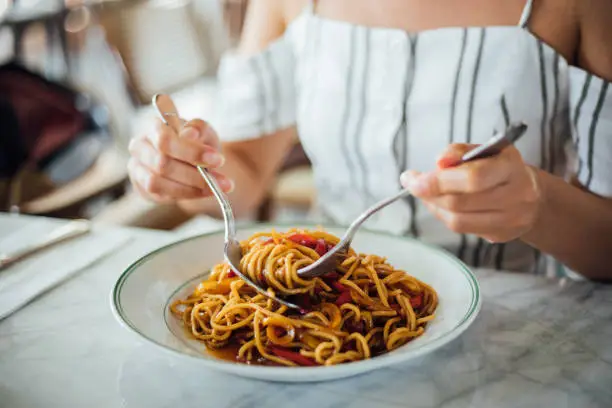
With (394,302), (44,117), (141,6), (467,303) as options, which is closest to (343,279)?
(394,302)

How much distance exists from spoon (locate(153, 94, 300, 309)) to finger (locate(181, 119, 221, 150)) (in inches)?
1.0

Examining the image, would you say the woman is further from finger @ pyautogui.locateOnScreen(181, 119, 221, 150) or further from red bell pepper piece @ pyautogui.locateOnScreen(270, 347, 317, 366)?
red bell pepper piece @ pyautogui.locateOnScreen(270, 347, 317, 366)

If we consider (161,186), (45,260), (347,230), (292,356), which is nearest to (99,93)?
(45,260)

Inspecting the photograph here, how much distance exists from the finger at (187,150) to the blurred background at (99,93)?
16.9 inches

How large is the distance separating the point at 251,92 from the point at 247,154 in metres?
0.18

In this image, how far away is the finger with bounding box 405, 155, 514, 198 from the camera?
78 centimetres

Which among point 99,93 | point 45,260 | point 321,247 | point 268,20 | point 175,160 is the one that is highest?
point 268,20

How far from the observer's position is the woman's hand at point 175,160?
1056 mm

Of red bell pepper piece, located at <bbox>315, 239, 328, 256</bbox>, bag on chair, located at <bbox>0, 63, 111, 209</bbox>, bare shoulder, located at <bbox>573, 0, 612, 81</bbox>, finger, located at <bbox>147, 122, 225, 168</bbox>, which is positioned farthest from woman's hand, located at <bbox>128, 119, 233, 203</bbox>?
bag on chair, located at <bbox>0, 63, 111, 209</bbox>

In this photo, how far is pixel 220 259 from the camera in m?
1.11

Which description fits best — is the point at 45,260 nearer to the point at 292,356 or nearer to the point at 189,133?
the point at 189,133

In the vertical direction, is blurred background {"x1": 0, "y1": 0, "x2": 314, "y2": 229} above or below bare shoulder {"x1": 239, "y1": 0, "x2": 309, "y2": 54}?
below

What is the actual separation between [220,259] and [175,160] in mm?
197

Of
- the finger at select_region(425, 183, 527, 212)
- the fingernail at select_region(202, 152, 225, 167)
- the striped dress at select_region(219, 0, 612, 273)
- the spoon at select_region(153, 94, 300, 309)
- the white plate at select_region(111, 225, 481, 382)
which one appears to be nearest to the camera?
the white plate at select_region(111, 225, 481, 382)
